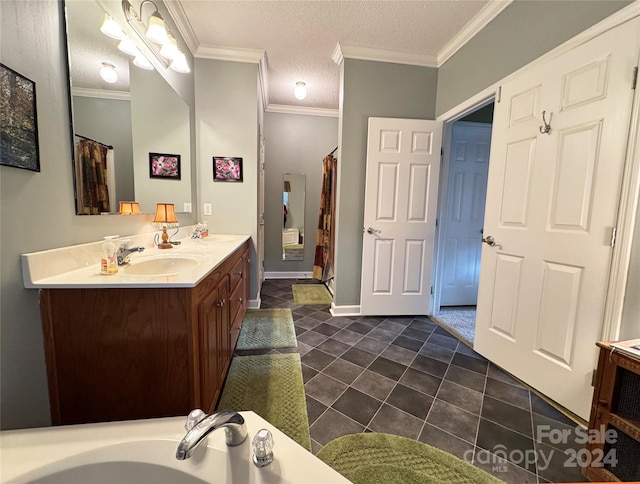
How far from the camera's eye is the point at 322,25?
7.33 ft

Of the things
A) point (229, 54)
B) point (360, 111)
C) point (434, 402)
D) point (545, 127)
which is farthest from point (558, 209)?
point (229, 54)

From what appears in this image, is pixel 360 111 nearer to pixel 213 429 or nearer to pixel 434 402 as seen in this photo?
pixel 434 402

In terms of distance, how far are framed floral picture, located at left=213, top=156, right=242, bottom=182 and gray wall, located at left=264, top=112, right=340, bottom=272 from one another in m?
1.45

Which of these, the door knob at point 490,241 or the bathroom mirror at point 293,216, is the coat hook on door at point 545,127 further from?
the bathroom mirror at point 293,216

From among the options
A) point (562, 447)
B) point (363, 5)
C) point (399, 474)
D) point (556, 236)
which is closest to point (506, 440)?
point (562, 447)

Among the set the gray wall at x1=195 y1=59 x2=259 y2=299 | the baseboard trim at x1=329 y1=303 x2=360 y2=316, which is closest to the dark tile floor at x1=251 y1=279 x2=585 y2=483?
the baseboard trim at x1=329 y1=303 x2=360 y2=316

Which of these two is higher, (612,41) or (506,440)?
(612,41)

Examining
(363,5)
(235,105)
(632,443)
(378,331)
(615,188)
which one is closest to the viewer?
(632,443)

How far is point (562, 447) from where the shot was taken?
1265 millimetres

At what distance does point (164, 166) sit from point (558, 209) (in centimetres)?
268

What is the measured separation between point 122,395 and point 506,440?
179 centimetres

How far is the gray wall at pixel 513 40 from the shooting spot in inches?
55.8

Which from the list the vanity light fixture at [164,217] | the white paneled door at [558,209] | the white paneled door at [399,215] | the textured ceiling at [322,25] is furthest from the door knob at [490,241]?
the vanity light fixture at [164,217]

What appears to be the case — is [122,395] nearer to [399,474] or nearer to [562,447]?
[399,474]
